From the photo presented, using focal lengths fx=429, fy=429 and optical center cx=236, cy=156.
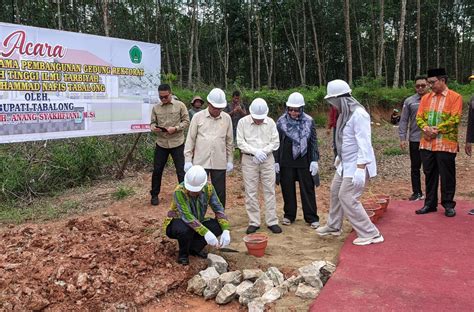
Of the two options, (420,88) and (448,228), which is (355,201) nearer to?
(448,228)

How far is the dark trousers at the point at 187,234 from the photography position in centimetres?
362

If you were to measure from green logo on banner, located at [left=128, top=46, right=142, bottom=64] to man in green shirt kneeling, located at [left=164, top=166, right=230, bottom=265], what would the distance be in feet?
11.6

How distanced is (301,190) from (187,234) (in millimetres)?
1654

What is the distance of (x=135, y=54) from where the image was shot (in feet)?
21.6

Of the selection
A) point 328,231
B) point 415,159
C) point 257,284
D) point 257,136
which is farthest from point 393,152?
point 257,284

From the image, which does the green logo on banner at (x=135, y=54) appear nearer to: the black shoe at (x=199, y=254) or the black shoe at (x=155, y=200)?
the black shoe at (x=155, y=200)

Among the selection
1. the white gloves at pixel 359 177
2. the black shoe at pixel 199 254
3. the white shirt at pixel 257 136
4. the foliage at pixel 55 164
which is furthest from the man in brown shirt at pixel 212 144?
the foliage at pixel 55 164

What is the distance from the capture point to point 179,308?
3307 mm

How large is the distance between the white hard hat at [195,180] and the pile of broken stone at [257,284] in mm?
709

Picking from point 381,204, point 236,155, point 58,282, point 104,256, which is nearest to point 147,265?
point 104,256

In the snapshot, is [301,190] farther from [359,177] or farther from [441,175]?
[441,175]

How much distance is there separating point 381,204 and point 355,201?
3.57 ft

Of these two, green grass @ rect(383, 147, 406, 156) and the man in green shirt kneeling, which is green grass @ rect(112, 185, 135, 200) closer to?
the man in green shirt kneeling

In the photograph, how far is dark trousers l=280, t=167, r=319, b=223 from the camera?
15.7 ft
